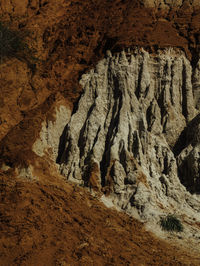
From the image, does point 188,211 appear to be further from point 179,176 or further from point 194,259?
point 194,259

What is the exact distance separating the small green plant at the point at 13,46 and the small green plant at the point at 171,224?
44.2 feet

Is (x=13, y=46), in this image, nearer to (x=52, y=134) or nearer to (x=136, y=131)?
(x=52, y=134)

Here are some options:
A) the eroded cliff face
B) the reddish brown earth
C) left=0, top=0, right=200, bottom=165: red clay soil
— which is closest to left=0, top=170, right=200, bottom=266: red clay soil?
the reddish brown earth

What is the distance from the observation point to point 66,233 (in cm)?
1166

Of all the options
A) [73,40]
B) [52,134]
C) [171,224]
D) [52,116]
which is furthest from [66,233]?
[73,40]

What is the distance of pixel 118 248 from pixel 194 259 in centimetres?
287

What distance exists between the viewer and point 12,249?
10.5m

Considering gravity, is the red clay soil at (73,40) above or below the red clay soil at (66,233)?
above

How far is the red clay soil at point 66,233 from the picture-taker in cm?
1057

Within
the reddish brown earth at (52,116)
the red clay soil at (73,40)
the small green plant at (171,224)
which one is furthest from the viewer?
the red clay soil at (73,40)

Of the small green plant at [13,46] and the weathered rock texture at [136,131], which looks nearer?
the weathered rock texture at [136,131]

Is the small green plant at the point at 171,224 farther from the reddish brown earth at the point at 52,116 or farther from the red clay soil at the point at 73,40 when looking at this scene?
the red clay soil at the point at 73,40

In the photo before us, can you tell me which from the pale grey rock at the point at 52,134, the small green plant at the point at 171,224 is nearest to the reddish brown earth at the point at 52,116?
the pale grey rock at the point at 52,134

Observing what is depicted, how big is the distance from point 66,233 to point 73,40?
14.9 metres
